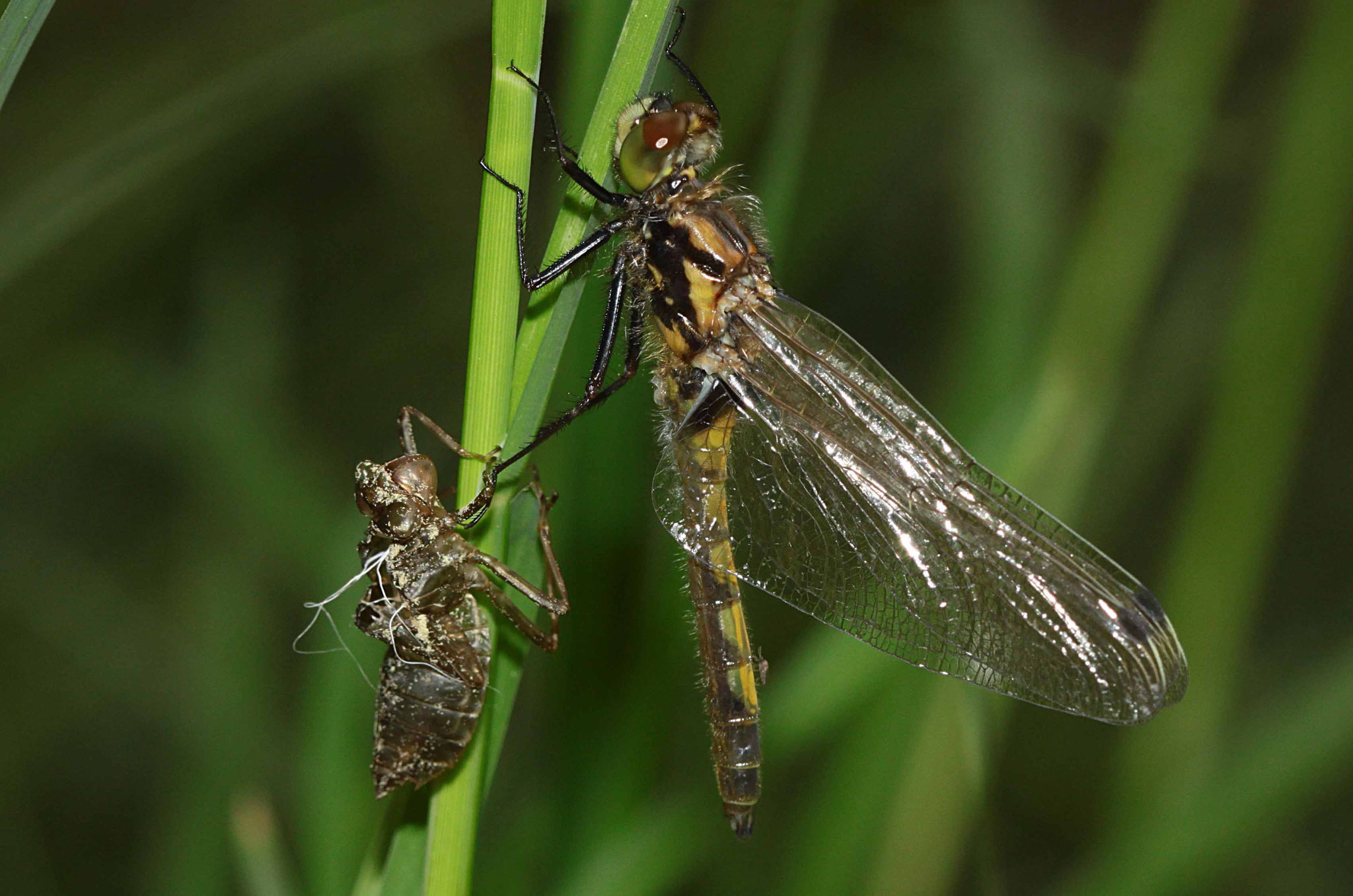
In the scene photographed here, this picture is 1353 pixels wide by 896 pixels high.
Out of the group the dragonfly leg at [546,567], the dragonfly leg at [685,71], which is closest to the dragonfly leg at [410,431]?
the dragonfly leg at [546,567]

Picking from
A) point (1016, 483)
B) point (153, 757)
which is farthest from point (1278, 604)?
point (153, 757)

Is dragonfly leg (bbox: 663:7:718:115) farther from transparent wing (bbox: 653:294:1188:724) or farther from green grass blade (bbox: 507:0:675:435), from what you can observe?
green grass blade (bbox: 507:0:675:435)

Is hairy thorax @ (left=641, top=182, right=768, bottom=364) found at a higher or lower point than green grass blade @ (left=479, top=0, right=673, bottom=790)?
higher

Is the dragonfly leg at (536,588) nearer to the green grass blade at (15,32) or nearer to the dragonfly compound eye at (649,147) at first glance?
the dragonfly compound eye at (649,147)

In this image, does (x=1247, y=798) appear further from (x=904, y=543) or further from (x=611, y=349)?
(x=611, y=349)

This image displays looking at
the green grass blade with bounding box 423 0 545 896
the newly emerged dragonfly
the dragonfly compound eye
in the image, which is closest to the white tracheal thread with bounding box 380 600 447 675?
the newly emerged dragonfly

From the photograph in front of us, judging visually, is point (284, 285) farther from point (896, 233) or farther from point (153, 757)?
point (896, 233)

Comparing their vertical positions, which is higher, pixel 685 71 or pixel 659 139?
pixel 685 71

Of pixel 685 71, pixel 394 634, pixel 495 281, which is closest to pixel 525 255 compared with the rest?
pixel 495 281
